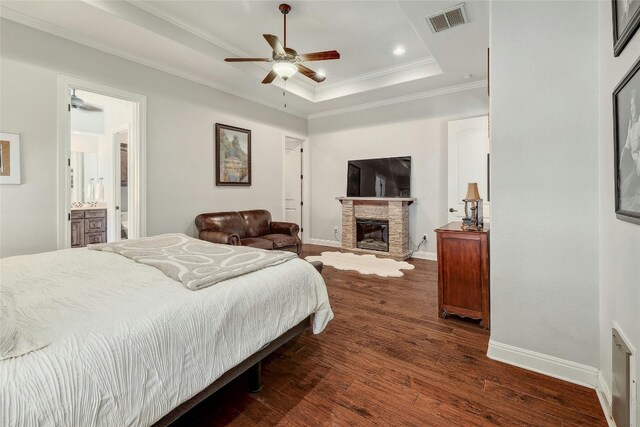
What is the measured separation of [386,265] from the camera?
480 cm

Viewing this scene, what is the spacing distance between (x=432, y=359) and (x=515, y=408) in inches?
22.5

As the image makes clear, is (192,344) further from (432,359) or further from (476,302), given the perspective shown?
(476,302)

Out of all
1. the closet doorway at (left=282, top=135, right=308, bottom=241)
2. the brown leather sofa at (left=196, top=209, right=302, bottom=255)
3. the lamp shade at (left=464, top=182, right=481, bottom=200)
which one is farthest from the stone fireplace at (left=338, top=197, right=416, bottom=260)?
the lamp shade at (left=464, top=182, right=481, bottom=200)

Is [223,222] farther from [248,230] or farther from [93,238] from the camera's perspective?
[93,238]

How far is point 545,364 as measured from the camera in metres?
1.98

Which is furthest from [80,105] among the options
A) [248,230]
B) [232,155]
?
[248,230]

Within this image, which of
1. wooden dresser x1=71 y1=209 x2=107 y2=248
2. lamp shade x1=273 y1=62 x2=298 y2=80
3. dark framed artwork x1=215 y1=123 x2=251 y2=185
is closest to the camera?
lamp shade x1=273 y1=62 x2=298 y2=80

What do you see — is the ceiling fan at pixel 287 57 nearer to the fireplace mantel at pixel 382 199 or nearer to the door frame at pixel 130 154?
the door frame at pixel 130 154

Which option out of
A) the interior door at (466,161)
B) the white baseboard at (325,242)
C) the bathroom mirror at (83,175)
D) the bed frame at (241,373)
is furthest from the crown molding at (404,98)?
the bed frame at (241,373)

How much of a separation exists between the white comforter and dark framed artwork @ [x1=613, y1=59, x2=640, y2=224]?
5.51 feet

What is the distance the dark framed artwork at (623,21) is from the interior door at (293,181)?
568 cm

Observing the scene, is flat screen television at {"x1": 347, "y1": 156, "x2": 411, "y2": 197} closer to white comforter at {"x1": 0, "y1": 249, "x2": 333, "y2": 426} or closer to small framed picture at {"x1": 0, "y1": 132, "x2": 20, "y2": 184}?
white comforter at {"x1": 0, "y1": 249, "x2": 333, "y2": 426}

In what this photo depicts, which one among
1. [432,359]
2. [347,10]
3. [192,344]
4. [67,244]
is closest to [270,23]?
[347,10]

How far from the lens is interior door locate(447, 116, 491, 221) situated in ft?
15.1
